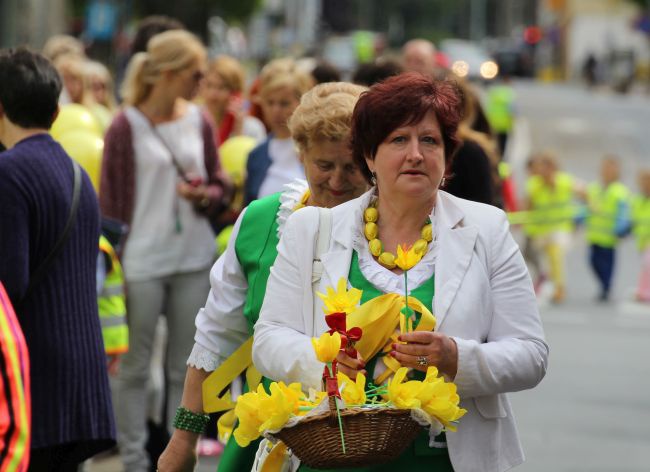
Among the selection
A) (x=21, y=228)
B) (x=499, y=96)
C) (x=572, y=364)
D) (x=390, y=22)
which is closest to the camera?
(x=21, y=228)

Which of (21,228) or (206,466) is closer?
(21,228)

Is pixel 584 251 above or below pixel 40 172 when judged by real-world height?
below

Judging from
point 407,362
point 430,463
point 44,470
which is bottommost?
point 44,470

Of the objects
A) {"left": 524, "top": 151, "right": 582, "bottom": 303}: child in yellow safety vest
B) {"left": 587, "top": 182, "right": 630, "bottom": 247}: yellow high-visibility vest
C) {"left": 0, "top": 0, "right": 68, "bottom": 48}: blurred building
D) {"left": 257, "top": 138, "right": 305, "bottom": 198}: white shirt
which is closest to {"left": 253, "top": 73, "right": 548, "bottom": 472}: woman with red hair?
{"left": 257, "top": 138, "right": 305, "bottom": 198}: white shirt

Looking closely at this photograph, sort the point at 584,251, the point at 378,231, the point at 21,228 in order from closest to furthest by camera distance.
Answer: the point at 378,231 < the point at 21,228 < the point at 584,251

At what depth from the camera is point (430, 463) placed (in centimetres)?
376

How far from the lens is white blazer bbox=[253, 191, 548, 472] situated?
371 cm

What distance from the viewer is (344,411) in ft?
11.4

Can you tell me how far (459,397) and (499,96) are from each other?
23.9 meters

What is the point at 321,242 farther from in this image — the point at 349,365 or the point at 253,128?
the point at 253,128

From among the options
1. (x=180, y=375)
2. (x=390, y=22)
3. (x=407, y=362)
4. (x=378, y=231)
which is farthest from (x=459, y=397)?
(x=390, y=22)

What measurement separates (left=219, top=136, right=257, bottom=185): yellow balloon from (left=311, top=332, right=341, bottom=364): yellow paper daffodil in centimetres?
A: 519

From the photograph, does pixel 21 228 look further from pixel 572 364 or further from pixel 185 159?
pixel 572 364

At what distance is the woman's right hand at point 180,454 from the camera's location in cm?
435
